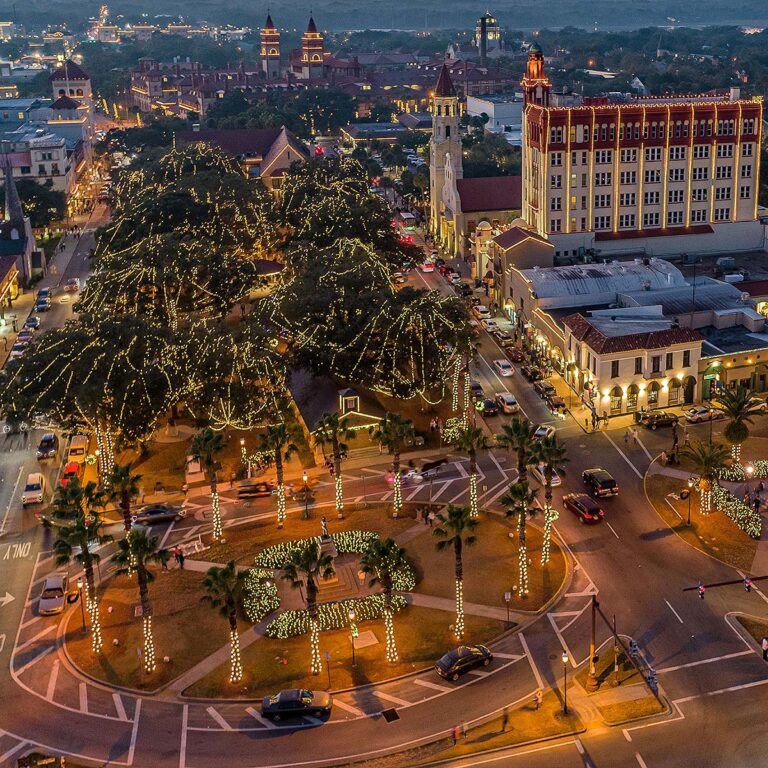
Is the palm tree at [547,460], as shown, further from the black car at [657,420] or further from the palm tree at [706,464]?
the black car at [657,420]

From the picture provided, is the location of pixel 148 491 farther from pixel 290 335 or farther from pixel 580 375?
pixel 580 375

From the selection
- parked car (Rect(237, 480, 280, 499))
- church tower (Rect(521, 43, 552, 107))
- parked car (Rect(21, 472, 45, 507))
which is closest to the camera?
parked car (Rect(21, 472, 45, 507))

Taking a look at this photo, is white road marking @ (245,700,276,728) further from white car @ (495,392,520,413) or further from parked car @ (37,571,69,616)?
white car @ (495,392,520,413)

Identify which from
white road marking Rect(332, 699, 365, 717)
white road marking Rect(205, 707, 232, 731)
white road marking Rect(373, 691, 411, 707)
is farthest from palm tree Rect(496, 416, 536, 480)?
white road marking Rect(205, 707, 232, 731)

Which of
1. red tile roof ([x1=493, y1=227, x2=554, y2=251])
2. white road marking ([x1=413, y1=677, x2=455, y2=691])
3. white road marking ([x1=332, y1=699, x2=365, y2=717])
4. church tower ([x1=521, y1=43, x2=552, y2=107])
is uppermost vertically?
church tower ([x1=521, y1=43, x2=552, y2=107])

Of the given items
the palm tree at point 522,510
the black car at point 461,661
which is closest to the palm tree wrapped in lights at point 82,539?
the black car at point 461,661

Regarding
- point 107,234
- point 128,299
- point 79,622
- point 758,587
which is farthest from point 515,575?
point 107,234
